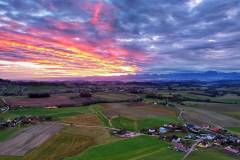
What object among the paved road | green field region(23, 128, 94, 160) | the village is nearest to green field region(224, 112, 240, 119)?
the village

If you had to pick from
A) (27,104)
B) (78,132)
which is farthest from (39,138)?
(27,104)

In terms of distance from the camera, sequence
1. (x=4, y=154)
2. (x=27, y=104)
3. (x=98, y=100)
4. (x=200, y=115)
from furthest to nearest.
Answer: (x=98, y=100) < (x=27, y=104) < (x=200, y=115) < (x=4, y=154)

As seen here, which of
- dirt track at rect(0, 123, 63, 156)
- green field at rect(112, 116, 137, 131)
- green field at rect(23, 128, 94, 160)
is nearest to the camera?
green field at rect(23, 128, 94, 160)

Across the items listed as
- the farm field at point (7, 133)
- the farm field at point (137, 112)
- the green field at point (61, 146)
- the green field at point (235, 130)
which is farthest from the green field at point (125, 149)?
the farm field at point (137, 112)

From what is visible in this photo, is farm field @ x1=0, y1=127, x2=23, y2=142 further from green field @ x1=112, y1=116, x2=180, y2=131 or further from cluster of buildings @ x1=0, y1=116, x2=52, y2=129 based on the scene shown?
green field @ x1=112, y1=116, x2=180, y2=131

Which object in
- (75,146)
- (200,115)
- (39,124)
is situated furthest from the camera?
(200,115)

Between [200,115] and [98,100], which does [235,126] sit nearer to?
[200,115]
